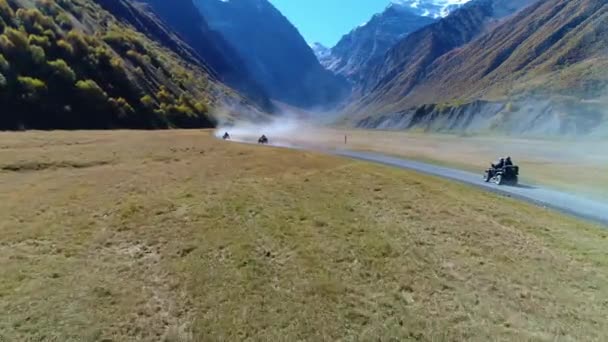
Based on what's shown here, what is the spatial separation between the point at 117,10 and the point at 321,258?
218410 mm

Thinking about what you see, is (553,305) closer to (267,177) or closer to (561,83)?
(267,177)

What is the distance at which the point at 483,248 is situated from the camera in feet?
56.6

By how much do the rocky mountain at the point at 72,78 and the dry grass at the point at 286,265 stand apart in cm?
5044

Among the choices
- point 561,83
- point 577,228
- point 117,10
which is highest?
point 117,10

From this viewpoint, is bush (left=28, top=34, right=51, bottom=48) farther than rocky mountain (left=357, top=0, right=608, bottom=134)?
No

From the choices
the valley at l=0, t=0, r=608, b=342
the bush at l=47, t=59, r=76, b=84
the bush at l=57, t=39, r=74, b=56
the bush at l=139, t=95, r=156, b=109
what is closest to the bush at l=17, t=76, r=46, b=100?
the bush at l=47, t=59, r=76, b=84

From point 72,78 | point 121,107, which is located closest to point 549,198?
point 72,78

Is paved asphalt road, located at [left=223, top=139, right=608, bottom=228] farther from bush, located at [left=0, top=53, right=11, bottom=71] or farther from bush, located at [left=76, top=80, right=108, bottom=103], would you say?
bush, located at [left=0, top=53, right=11, bottom=71]

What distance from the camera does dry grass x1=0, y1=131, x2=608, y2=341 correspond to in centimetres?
1162

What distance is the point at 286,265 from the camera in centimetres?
1532

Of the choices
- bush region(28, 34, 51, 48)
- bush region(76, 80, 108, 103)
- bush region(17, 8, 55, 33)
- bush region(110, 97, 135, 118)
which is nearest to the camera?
bush region(28, 34, 51, 48)

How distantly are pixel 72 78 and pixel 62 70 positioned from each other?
2.29 m

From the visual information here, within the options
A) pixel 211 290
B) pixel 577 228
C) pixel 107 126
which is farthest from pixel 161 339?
pixel 107 126

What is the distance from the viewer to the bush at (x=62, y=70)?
7750cm
